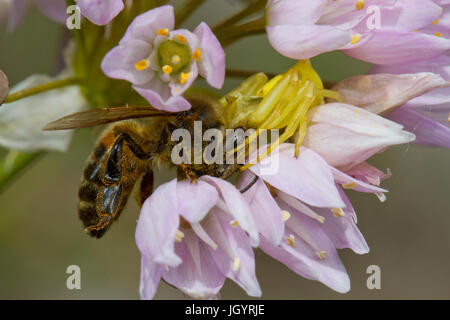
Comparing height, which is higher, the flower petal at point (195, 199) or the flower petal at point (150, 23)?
the flower petal at point (150, 23)

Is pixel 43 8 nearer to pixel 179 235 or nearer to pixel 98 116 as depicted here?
pixel 98 116

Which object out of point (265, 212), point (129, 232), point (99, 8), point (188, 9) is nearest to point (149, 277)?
point (265, 212)

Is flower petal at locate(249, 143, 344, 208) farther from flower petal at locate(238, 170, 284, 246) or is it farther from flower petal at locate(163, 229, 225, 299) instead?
flower petal at locate(163, 229, 225, 299)

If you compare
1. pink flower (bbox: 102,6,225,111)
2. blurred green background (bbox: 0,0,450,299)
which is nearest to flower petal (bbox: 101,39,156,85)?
pink flower (bbox: 102,6,225,111)

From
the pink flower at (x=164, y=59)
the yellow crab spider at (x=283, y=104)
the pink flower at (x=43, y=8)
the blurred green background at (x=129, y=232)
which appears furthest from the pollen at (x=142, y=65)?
the blurred green background at (x=129, y=232)

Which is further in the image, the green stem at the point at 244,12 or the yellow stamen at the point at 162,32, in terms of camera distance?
the green stem at the point at 244,12

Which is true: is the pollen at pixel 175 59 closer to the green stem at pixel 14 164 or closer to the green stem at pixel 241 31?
the green stem at pixel 241 31
